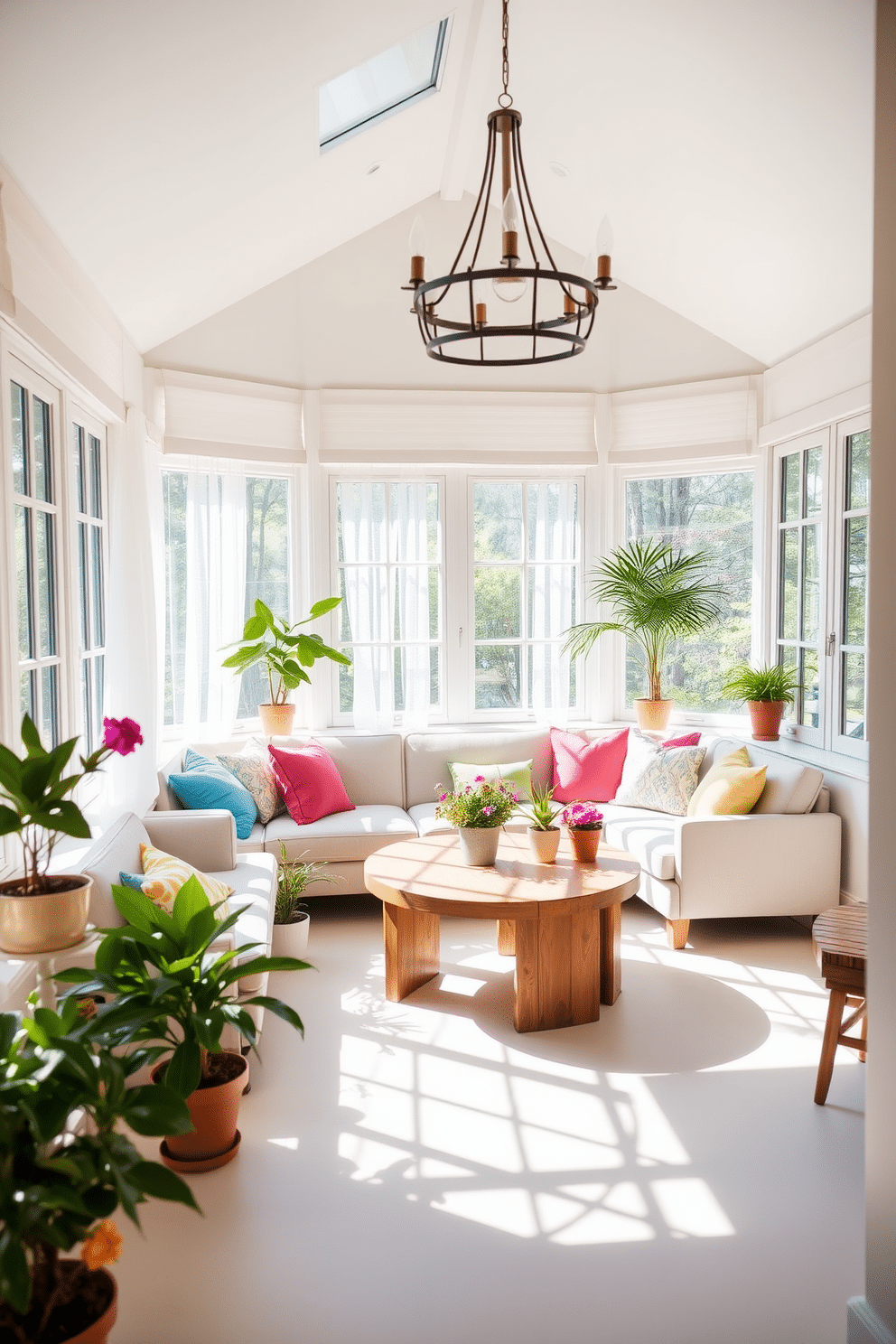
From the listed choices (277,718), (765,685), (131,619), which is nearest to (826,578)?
(765,685)

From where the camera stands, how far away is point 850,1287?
2182mm

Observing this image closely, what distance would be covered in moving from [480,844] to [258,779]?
1.61 m

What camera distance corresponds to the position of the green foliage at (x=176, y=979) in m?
2.35

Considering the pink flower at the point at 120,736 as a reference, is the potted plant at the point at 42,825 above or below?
below

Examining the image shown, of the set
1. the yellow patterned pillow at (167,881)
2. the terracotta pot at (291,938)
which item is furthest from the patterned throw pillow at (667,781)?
the yellow patterned pillow at (167,881)

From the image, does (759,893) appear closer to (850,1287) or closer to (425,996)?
(425,996)

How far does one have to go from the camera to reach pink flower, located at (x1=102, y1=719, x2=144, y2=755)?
2305 mm

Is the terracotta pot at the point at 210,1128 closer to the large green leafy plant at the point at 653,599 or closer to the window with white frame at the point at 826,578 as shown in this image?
the window with white frame at the point at 826,578

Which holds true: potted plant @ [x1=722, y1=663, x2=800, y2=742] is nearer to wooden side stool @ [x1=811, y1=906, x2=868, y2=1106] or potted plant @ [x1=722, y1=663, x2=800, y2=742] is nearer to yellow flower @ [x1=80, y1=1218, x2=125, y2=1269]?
wooden side stool @ [x1=811, y1=906, x2=868, y2=1106]

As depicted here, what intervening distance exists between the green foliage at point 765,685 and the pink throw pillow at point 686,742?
0.95ft

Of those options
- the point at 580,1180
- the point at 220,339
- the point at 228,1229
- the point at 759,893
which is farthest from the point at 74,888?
the point at 220,339

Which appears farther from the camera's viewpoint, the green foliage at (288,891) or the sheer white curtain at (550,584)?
the sheer white curtain at (550,584)

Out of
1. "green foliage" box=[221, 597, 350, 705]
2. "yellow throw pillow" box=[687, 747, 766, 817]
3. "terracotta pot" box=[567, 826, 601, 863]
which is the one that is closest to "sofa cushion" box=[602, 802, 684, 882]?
"yellow throw pillow" box=[687, 747, 766, 817]

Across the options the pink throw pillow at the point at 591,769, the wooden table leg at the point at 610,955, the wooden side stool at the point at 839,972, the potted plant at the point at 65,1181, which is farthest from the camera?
the pink throw pillow at the point at 591,769
